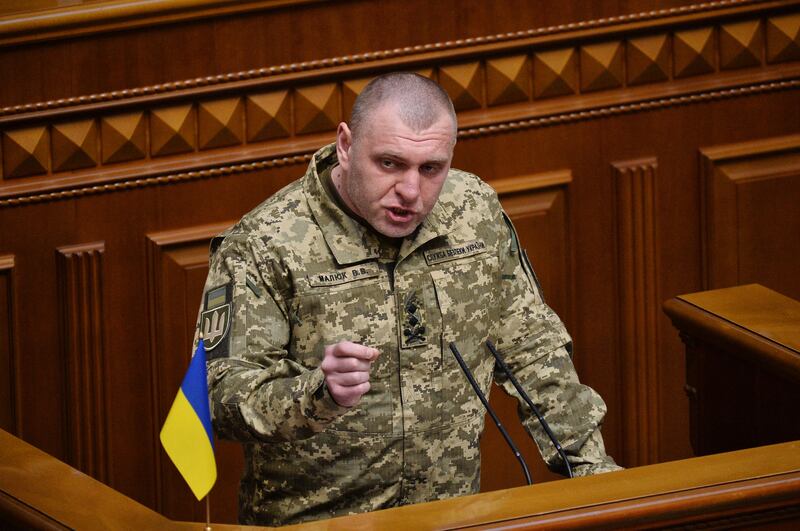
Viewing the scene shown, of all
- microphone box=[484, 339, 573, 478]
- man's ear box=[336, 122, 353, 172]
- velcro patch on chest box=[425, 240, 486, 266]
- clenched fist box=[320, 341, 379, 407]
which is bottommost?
microphone box=[484, 339, 573, 478]

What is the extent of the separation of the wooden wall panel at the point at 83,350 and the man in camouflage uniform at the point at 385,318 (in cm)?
104

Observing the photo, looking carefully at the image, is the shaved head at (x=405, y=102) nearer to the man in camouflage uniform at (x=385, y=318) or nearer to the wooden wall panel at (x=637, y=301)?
the man in camouflage uniform at (x=385, y=318)

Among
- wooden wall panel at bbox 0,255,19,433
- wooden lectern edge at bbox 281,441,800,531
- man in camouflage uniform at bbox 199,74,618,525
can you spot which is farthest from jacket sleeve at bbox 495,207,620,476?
wooden wall panel at bbox 0,255,19,433

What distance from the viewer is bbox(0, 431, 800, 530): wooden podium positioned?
2250mm

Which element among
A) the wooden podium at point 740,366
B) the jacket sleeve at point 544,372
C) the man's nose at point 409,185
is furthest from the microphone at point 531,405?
the wooden podium at point 740,366

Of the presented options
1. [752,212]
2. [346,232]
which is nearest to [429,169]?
[346,232]

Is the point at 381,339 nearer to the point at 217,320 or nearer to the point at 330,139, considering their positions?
the point at 217,320

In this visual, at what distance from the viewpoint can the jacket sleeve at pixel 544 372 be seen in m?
2.84

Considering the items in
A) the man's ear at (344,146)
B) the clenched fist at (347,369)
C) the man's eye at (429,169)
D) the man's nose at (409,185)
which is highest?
the man's ear at (344,146)

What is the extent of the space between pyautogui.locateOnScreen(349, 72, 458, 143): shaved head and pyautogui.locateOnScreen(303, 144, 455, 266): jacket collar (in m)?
0.14

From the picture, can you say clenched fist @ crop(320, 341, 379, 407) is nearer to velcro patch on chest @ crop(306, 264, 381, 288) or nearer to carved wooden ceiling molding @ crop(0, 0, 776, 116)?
velcro patch on chest @ crop(306, 264, 381, 288)

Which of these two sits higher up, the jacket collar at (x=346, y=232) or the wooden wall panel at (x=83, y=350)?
the jacket collar at (x=346, y=232)

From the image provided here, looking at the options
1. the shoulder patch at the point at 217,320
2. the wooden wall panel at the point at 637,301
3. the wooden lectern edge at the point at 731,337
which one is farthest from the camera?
the wooden wall panel at the point at 637,301

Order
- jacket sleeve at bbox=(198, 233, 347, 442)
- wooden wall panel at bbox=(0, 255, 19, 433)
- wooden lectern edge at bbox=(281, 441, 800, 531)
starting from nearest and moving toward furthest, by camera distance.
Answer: wooden lectern edge at bbox=(281, 441, 800, 531), jacket sleeve at bbox=(198, 233, 347, 442), wooden wall panel at bbox=(0, 255, 19, 433)
